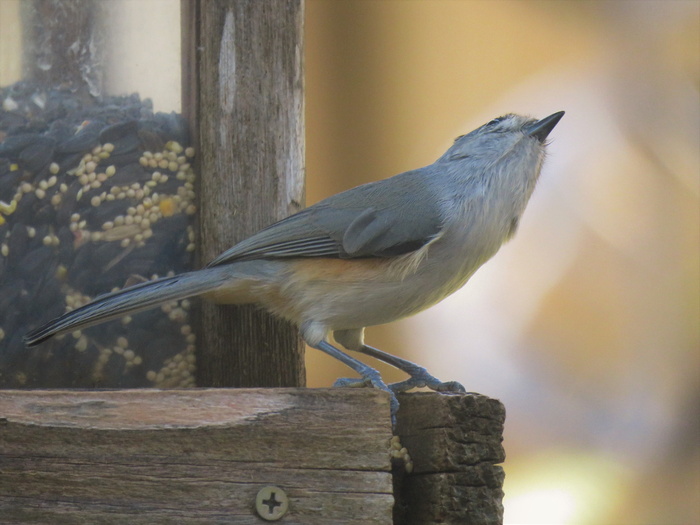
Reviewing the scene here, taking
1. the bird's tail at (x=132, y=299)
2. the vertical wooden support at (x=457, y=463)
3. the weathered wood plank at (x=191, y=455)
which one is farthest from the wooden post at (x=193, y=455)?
the bird's tail at (x=132, y=299)

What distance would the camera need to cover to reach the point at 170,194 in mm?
2906

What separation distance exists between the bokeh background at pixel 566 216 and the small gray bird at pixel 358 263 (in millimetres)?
1479

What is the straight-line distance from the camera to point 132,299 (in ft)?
8.64

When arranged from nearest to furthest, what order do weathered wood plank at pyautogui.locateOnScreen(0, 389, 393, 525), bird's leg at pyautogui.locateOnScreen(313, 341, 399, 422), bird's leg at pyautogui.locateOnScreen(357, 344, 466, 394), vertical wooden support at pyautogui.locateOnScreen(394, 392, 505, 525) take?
weathered wood plank at pyautogui.locateOnScreen(0, 389, 393, 525)
vertical wooden support at pyautogui.locateOnScreen(394, 392, 505, 525)
bird's leg at pyautogui.locateOnScreen(313, 341, 399, 422)
bird's leg at pyautogui.locateOnScreen(357, 344, 466, 394)

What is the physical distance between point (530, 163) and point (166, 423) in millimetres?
1556

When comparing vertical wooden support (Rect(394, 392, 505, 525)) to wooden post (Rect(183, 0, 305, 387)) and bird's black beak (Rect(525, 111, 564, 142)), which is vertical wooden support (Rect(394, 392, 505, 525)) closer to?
wooden post (Rect(183, 0, 305, 387))

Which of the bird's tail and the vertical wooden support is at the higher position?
the bird's tail

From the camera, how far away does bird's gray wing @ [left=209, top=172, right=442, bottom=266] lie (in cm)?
279

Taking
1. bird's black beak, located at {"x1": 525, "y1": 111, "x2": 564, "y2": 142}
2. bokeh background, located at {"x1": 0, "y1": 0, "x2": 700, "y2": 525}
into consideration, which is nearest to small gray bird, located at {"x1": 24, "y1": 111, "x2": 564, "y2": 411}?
bird's black beak, located at {"x1": 525, "y1": 111, "x2": 564, "y2": 142}

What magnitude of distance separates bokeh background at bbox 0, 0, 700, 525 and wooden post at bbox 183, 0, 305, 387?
141 centimetres

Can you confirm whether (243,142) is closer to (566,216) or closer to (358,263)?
(358,263)

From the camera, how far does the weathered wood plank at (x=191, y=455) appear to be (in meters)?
1.99

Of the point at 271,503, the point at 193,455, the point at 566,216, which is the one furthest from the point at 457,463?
the point at 566,216

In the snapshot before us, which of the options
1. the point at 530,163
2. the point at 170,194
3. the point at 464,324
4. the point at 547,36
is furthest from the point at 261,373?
the point at 547,36
